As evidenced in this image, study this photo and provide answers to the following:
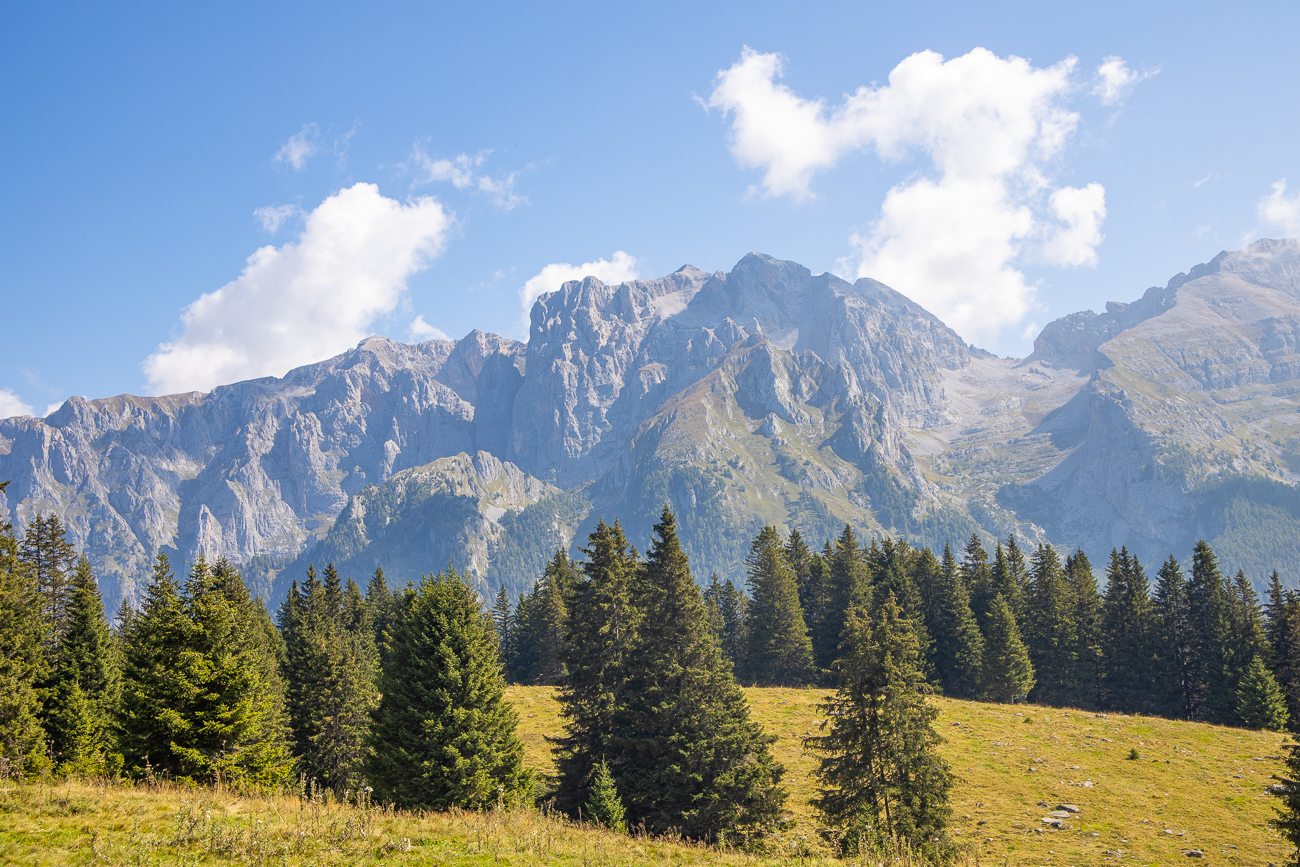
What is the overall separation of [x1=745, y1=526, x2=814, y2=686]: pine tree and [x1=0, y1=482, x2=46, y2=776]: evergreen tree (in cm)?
6295

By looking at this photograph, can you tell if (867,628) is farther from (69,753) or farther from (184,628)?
(69,753)

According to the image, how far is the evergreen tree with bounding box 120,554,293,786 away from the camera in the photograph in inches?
1021

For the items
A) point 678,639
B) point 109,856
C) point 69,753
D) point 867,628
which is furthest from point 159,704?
point 867,628

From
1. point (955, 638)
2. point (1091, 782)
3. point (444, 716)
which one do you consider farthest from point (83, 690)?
point (955, 638)

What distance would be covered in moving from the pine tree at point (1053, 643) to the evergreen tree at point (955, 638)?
1037cm

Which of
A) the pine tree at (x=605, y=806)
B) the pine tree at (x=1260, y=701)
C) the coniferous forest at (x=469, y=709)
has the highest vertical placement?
the coniferous forest at (x=469, y=709)

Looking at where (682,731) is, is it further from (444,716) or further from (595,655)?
(444,716)

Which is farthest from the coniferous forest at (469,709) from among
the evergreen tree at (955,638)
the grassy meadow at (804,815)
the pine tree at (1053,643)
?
the pine tree at (1053,643)

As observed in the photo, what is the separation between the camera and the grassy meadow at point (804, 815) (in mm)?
12805

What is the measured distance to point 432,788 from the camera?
26.1m

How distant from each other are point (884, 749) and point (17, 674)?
3829 centimetres

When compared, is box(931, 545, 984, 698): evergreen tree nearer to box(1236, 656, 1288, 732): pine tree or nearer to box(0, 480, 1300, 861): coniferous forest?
box(1236, 656, 1288, 732): pine tree

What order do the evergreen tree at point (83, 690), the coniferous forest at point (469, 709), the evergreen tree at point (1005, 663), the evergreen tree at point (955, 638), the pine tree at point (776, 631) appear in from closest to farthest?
1. the coniferous forest at point (469, 709)
2. the evergreen tree at point (83, 690)
3. the evergreen tree at point (1005, 663)
4. the evergreen tree at point (955, 638)
5. the pine tree at point (776, 631)

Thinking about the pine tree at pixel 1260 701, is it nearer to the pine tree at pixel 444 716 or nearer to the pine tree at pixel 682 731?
the pine tree at pixel 682 731
